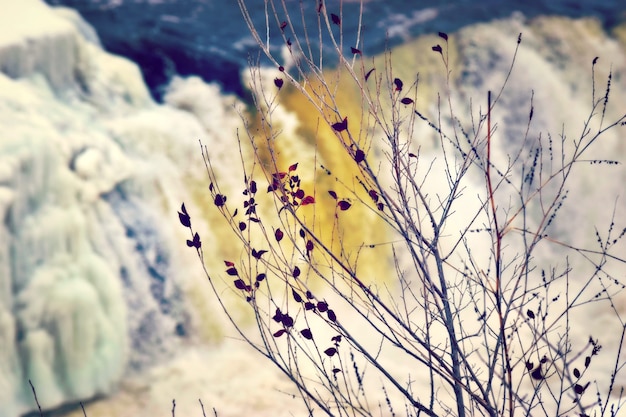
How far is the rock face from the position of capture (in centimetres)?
480

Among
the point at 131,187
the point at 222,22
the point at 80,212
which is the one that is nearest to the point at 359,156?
the point at 80,212

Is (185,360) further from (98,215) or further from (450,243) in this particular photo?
(450,243)

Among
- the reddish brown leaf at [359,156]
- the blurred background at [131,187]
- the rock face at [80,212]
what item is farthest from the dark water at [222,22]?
the reddish brown leaf at [359,156]

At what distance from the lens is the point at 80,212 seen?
17.2ft

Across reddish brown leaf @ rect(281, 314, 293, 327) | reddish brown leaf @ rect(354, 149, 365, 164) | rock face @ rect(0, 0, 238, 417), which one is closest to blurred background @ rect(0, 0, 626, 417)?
rock face @ rect(0, 0, 238, 417)

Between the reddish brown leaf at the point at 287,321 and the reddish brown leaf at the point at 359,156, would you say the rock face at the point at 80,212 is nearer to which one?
the reddish brown leaf at the point at 287,321

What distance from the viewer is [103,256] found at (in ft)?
17.4

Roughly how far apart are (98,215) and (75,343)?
2.99ft

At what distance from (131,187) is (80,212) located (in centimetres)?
51

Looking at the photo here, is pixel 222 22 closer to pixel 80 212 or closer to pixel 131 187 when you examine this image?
pixel 131 187

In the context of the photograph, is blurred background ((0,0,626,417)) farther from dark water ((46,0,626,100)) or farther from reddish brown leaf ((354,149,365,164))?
reddish brown leaf ((354,149,365,164))

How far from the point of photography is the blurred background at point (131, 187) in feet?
16.0

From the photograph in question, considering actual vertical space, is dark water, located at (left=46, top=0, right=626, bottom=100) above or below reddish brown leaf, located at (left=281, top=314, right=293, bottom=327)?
above

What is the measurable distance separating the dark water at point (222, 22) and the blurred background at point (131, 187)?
0.06 feet
